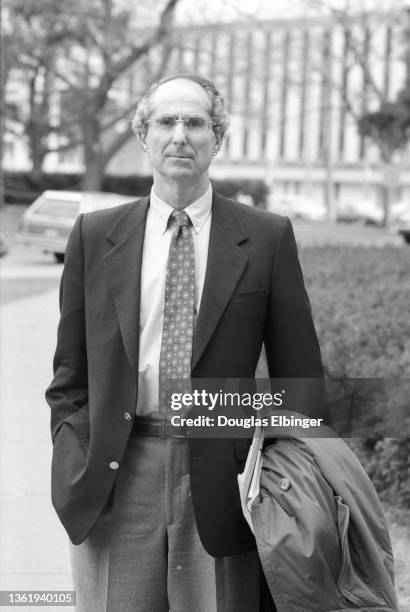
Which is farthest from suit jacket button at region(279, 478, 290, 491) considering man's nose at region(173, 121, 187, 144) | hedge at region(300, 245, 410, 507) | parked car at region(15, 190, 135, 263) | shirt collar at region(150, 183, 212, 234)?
parked car at region(15, 190, 135, 263)

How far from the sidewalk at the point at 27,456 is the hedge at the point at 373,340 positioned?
1.53 metres

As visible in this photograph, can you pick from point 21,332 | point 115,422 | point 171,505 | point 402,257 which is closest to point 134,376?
point 115,422

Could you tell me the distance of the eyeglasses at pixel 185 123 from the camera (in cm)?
270

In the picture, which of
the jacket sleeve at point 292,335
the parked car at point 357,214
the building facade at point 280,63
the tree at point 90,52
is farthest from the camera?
the parked car at point 357,214

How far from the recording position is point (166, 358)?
8.59ft

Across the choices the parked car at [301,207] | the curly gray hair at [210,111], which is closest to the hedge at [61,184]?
the parked car at [301,207]

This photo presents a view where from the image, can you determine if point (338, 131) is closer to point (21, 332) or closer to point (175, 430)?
point (21, 332)

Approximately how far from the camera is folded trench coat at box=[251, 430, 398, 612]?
7.97 feet

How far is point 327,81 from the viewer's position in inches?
1704

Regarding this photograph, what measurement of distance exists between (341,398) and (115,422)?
126 inches

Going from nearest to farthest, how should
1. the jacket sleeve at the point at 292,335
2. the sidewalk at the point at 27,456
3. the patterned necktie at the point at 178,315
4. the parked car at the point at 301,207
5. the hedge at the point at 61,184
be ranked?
the patterned necktie at the point at 178,315
the jacket sleeve at the point at 292,335
the sidewalk at the point at 27,456
the hedge at the point at 61,184
the parked car at the point at 301,207

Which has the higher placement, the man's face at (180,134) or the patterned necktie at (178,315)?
the man's face at (180,134)

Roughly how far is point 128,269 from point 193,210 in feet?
0.72

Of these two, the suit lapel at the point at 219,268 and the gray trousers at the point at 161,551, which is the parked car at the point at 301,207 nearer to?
the suit lapel at the point at 219,268
